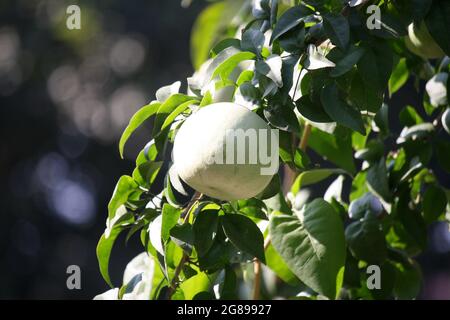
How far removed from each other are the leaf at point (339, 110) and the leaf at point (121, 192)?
0.16m

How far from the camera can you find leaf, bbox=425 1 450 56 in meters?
0.59

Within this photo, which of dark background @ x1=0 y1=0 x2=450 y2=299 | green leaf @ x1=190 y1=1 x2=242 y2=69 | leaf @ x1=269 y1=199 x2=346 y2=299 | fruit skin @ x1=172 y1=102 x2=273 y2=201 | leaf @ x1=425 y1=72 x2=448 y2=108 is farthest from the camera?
dark background @ x1=0 y1=0 x2=450 y2=299

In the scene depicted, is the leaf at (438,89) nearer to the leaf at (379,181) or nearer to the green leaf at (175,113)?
the leaf at (379,181)

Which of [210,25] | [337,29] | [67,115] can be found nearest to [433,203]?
[337,29]

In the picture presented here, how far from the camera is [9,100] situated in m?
3.33

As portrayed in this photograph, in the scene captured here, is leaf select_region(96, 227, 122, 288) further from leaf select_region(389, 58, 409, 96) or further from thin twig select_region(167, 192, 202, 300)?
leaf select_region(389, 58, 409, 96)

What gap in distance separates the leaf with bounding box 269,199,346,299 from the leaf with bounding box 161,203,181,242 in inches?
3.9

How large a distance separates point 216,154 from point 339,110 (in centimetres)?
10

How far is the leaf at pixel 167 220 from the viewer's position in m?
0.57

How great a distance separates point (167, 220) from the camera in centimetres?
57

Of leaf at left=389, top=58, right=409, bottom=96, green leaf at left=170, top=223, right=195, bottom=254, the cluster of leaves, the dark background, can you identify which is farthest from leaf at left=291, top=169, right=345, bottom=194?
the dark background

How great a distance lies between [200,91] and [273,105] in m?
0.07

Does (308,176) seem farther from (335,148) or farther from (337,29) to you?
(337,29)

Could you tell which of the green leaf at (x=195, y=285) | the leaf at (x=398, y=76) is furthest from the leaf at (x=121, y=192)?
the leaf at (x=398, y=76)
